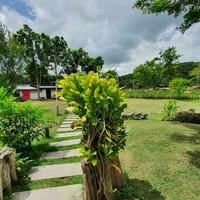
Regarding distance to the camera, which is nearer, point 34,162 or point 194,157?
point 194,157

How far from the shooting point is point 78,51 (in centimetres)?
4081

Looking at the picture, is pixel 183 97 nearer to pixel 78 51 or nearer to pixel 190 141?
pixel 78 51

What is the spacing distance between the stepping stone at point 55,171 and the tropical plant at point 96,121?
1.52m

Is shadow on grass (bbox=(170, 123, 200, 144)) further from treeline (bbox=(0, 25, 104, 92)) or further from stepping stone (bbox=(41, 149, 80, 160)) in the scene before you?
treeline (bbox=(0, 25, 104, 92))

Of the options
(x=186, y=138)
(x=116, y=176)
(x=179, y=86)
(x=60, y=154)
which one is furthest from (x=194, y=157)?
(x=179, y=86)

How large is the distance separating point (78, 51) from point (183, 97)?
790 inches

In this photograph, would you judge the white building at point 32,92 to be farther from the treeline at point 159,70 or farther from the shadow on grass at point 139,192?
the shadow on grass at point 139,192

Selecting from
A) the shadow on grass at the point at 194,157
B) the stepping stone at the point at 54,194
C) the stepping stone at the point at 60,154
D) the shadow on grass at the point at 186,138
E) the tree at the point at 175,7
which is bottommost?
the stepping stone at the point at 54,194

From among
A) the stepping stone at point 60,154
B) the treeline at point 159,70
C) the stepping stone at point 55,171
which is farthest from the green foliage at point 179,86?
the stepping stone at point 55,171

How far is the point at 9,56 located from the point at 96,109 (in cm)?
1491

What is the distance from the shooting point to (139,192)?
12.9 ft

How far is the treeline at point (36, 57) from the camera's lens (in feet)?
54.4

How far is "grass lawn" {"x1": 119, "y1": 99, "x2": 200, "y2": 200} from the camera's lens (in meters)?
3.91

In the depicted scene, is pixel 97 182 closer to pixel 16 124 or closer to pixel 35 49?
pixel 16 124
